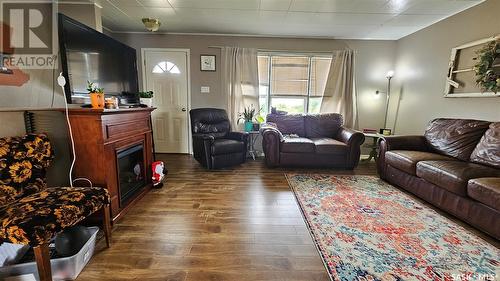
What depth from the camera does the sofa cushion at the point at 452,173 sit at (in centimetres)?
199

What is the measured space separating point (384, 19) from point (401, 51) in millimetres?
1190

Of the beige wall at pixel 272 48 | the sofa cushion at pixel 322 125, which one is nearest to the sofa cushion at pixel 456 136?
the sofa cushion at pixel 322 125

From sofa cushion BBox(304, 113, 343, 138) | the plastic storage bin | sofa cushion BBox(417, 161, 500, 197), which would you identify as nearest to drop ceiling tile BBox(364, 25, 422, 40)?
sofa cushion BBox(304, 113, 343, 138)

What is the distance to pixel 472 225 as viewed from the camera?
195 centimetres

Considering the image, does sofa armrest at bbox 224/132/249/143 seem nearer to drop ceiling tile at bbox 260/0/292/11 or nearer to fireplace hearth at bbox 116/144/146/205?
fireplace hearth at bbox 116/144/146/205

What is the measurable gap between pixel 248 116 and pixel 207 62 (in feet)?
4.31

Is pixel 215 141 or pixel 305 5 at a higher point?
pixel 305 5

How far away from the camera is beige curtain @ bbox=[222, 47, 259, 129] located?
417 centimetres

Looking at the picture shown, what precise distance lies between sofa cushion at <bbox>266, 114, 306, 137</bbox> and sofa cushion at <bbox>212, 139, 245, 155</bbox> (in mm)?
824

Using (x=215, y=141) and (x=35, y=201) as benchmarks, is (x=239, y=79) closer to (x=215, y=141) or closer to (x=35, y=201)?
(x=215, y=141)

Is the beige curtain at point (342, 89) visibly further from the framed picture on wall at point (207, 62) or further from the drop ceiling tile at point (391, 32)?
the framed picture on wall at point (207, 62)

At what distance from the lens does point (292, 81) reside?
4395 millimetres

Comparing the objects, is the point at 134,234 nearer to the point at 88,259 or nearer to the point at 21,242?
the point at 88,259

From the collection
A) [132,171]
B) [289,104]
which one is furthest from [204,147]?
[289,104]
